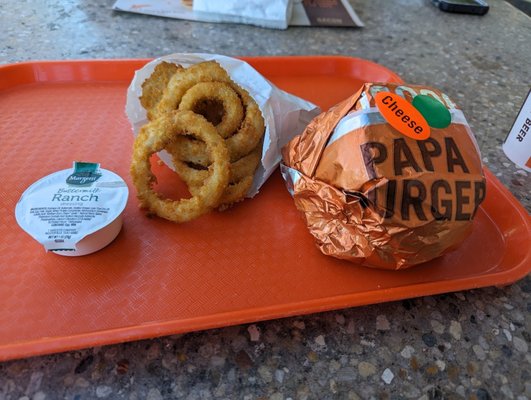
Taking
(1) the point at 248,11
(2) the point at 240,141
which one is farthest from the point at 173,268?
(1) the point at 248,11

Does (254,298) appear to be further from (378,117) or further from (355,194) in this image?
(378,117)

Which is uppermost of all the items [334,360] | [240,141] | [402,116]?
[402,116]

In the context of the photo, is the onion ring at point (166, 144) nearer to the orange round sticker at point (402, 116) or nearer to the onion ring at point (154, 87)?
the onion ring at point (154, 87)

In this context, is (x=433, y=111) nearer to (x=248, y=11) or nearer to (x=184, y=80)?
(x=184, y=80)

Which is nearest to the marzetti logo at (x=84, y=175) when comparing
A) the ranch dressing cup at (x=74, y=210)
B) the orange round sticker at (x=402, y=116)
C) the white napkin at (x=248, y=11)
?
the ranch dressing cup at (x=74, y=210)

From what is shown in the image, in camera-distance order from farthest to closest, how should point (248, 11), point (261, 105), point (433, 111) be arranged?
point (248, 11), point (261, 105), point (433, 111)

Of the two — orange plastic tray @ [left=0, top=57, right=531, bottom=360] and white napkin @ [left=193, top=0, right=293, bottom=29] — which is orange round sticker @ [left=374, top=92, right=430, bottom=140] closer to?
orange plastic tray @ [left=0, top=57, right=531, bottom=360]
